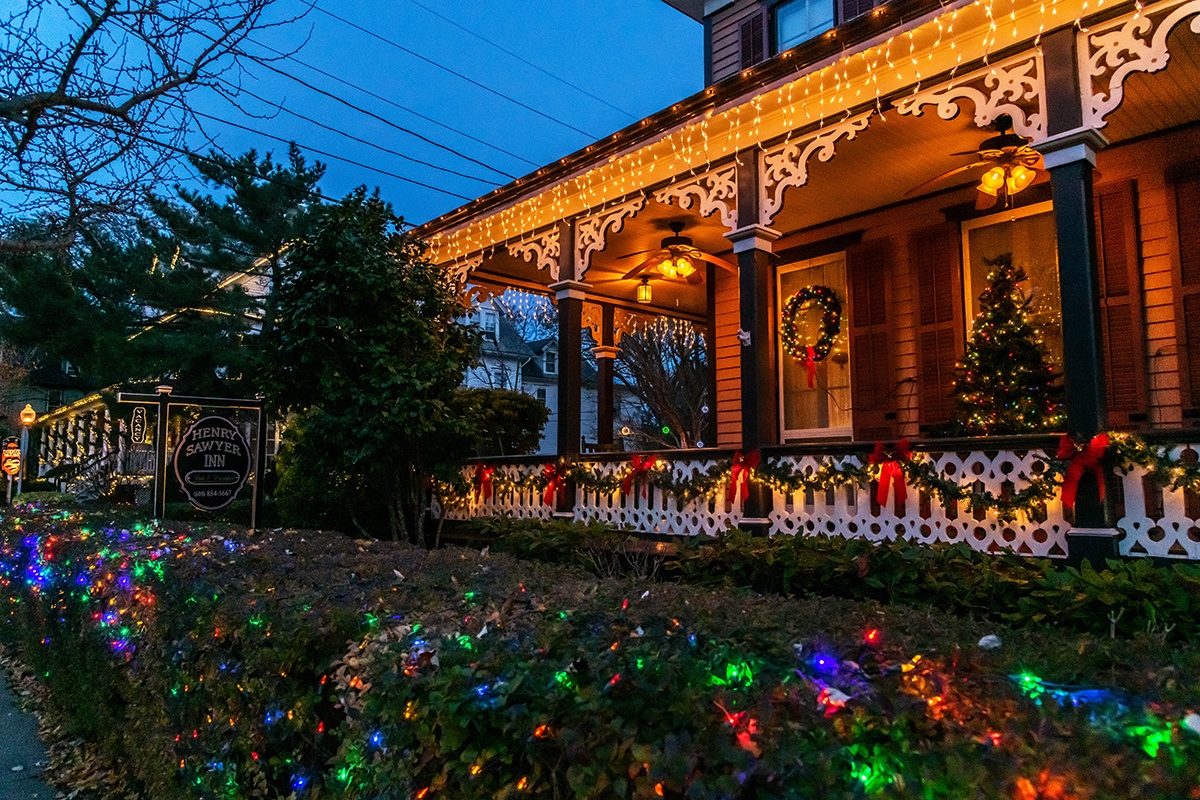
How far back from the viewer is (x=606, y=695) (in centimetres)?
165

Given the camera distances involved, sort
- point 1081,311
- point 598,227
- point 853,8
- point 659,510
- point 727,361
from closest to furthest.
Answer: point 1081,311 < point 659,510 < point 598,227 < point 853,8 < point 727,361

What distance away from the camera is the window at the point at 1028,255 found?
7.50 metres

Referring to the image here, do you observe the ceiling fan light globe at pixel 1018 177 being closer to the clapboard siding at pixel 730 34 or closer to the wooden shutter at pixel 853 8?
the wooden shutter at pixel 853 8

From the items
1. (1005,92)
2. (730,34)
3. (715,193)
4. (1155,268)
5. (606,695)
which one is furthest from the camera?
(730,34)

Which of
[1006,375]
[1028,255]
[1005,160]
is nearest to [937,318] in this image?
[1028,255]

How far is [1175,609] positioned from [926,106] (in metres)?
4.10

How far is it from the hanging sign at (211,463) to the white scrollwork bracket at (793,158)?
220 inches

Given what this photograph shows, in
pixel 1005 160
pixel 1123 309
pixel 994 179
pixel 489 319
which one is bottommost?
pixel 1123 309

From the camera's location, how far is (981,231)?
8.19 m

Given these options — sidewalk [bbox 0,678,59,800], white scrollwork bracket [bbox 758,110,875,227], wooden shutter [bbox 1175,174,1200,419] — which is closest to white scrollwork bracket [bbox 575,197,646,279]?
white scrollwork bracket [bbox 758,110,875,227]

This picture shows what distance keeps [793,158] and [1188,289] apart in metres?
3.47

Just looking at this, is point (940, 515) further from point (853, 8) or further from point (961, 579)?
point (853, 8)

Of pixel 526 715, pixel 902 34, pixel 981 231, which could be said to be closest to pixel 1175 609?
pixel 526 715

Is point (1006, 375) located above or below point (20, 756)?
above
